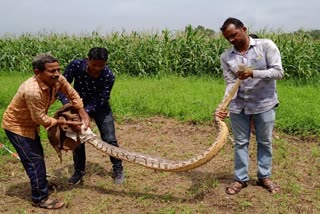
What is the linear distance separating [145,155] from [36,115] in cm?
121

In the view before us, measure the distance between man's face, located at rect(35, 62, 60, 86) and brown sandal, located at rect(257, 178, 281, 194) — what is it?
2.65m

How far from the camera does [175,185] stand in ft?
16.8

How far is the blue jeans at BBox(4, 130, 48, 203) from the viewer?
4281 millimetres

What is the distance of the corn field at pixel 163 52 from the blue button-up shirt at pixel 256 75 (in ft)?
23.8

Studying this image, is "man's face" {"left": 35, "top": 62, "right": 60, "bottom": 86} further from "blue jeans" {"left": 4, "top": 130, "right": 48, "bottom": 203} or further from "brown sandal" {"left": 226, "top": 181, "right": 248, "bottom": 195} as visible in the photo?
"brown sandal" {"left": 226, "top": 181, "right": 248, "bottom": 195}

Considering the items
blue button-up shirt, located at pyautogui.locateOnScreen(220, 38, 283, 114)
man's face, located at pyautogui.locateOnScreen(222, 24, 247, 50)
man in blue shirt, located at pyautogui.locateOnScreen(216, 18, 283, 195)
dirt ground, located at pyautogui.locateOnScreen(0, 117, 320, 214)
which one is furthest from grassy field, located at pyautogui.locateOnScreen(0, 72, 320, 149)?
man's face, located at pyautogui.locateOnScreen(222, 24, 247, 50)

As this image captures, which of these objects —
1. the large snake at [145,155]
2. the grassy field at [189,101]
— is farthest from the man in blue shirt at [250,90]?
the grassy field at [189,101]

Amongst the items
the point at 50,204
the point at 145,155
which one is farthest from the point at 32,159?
the point at 145,155

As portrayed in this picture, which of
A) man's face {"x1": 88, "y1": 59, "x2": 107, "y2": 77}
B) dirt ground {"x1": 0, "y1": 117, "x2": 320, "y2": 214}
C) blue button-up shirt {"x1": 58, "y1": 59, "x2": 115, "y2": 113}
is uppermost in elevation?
man's face {"x1": 88, "y1": 59, "x2": 107, "y2": 77}

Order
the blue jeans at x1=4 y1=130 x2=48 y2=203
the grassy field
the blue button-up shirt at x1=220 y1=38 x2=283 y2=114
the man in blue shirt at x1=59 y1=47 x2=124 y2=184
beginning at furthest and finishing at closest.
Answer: the grassy field
the man in blue shirt at x1=59 y1=47 x2=124 y2=184
the blue jeans at x1=4 y1=130 x2=48 y2=203
the blue button-up shirt at x1=220 y1=38 x2=283 y2=114

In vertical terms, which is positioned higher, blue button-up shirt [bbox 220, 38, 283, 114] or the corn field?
blue button-up shirt [bbox 220, 38, 283, 114]

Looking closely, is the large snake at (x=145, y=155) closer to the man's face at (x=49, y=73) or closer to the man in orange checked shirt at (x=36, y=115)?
the man in orange checked shirt at (x=36, y=115)

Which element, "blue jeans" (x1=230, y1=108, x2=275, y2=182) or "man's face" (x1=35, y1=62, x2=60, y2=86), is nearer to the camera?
"man's face" (x1=35, y1=62, x2=60, y2=86)

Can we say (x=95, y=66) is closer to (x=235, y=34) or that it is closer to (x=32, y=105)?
(x=32, y=105)
